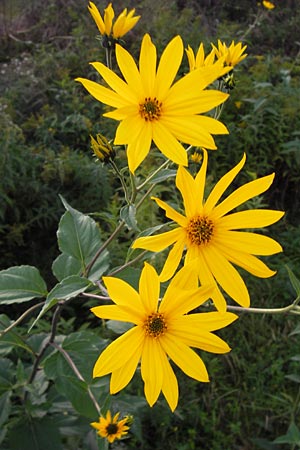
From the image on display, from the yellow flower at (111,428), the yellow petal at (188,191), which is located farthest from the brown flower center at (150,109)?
the yellow flower at (111,428)

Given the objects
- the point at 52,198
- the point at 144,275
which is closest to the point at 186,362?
the point at 144,275

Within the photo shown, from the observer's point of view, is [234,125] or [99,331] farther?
[234,125]

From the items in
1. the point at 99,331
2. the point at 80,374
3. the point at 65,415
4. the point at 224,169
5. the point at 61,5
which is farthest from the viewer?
the point at 61,5

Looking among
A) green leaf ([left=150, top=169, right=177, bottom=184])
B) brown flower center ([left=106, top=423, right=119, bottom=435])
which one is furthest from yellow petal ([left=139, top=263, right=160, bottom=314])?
brown flower center ([left=106, top=423, right=119, bottom=435])

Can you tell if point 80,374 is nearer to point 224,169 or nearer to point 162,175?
point 162,175

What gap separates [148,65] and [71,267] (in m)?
0.66

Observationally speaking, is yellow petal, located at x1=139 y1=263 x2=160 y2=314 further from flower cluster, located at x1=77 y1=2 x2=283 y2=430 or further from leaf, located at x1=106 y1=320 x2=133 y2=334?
leaf, located at x1=106 y1=320 x2=133 y2=334

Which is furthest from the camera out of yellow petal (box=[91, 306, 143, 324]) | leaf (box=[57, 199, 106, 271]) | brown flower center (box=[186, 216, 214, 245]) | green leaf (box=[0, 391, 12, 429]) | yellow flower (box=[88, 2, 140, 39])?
green leaf (box=[0, 391, 12, 429])

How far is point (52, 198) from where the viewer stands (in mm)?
2990

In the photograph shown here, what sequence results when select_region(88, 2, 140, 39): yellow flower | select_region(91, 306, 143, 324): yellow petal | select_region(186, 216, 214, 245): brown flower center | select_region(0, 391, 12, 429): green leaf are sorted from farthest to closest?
select_region(0, 391, 12, 429): green leaf, select_region(88, 2, 140, 39): yellow flower, select_region(186, 216, 214, 245): brown flower center, select_region(91, 306, 143, 324): yellow petal

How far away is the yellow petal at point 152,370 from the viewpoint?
973 mm

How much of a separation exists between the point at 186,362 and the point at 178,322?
0.08 m

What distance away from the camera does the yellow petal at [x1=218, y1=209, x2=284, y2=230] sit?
100cm

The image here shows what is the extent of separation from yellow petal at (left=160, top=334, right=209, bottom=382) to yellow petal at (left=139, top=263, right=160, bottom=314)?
65mm
